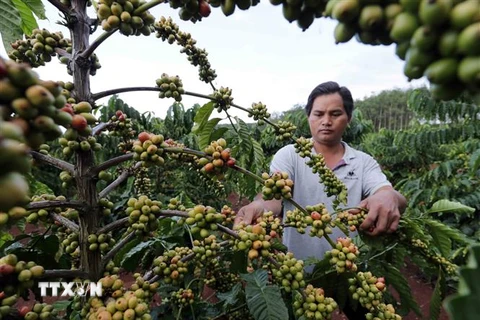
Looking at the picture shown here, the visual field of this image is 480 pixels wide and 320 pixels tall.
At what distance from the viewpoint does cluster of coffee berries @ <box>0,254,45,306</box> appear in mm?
915

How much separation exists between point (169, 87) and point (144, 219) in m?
0.56

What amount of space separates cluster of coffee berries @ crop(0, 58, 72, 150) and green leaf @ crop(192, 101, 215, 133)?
4.22 ft

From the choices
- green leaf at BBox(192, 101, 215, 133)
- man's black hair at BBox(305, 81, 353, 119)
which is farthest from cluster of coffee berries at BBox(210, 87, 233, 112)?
man's black hair at BBox(305, 81, 353, 119)

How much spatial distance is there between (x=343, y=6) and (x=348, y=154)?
2.79 metres

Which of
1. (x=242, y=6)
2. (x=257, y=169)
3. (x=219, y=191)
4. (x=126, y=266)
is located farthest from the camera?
(x=219, y=191)

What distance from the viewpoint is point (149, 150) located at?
105 centimetres

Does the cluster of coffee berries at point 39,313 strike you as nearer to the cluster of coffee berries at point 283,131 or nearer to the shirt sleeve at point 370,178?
the cluster of coffee berries at point 283,131

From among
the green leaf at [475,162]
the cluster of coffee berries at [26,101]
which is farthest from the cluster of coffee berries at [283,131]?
the green leaf at [475,162]

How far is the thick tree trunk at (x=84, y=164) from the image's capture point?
3.87ft

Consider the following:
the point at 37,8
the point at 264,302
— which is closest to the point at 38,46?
the point at 37,8

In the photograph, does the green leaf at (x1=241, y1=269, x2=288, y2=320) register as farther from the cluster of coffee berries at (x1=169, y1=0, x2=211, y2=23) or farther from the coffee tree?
the cluster of coffee berries at (x1=169, y1=0, x2=211, y2=23)

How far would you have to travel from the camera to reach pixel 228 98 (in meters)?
1.62

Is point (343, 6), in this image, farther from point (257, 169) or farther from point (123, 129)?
point (257, 169)

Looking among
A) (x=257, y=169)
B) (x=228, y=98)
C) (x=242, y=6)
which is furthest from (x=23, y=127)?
(x=257, y=169)
